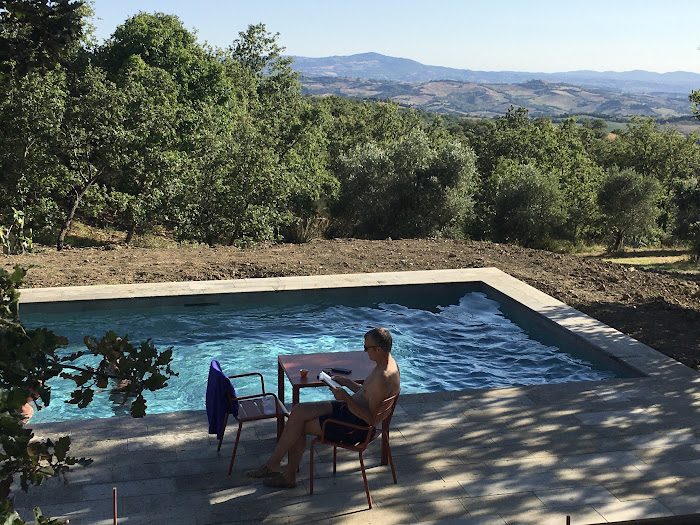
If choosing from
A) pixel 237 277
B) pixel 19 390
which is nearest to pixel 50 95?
pixel 237 277

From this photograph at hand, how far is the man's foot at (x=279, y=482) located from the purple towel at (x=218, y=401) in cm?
58

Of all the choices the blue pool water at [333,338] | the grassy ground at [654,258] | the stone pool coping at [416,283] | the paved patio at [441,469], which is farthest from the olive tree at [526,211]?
the paved patio at [441,469]

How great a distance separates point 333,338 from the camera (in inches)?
427

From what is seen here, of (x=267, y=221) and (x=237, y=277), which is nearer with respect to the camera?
(x=237, y=277)

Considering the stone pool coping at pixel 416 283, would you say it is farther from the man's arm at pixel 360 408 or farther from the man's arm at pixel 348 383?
the man's arm at pixel 360 408

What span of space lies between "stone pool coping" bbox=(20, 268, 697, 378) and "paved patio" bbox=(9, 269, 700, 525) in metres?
1.21

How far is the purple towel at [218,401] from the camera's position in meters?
5.63

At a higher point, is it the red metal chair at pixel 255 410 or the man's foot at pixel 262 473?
the red metal chair at pixel 255 410

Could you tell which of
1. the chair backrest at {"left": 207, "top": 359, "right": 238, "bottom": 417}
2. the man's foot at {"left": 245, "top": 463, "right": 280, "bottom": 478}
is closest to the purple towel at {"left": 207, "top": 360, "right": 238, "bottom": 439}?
the chair backrest at {"left": 207, "top": 359, "right": 238, "bottom": 417}

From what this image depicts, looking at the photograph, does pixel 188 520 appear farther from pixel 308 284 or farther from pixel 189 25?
pixel 189 25

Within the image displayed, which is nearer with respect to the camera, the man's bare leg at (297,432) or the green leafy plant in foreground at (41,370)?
the green leafy plant in foreground at (41,370)

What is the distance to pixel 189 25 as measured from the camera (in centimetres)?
3197

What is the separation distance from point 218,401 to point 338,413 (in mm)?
994

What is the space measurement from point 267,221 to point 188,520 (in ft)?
45.7
